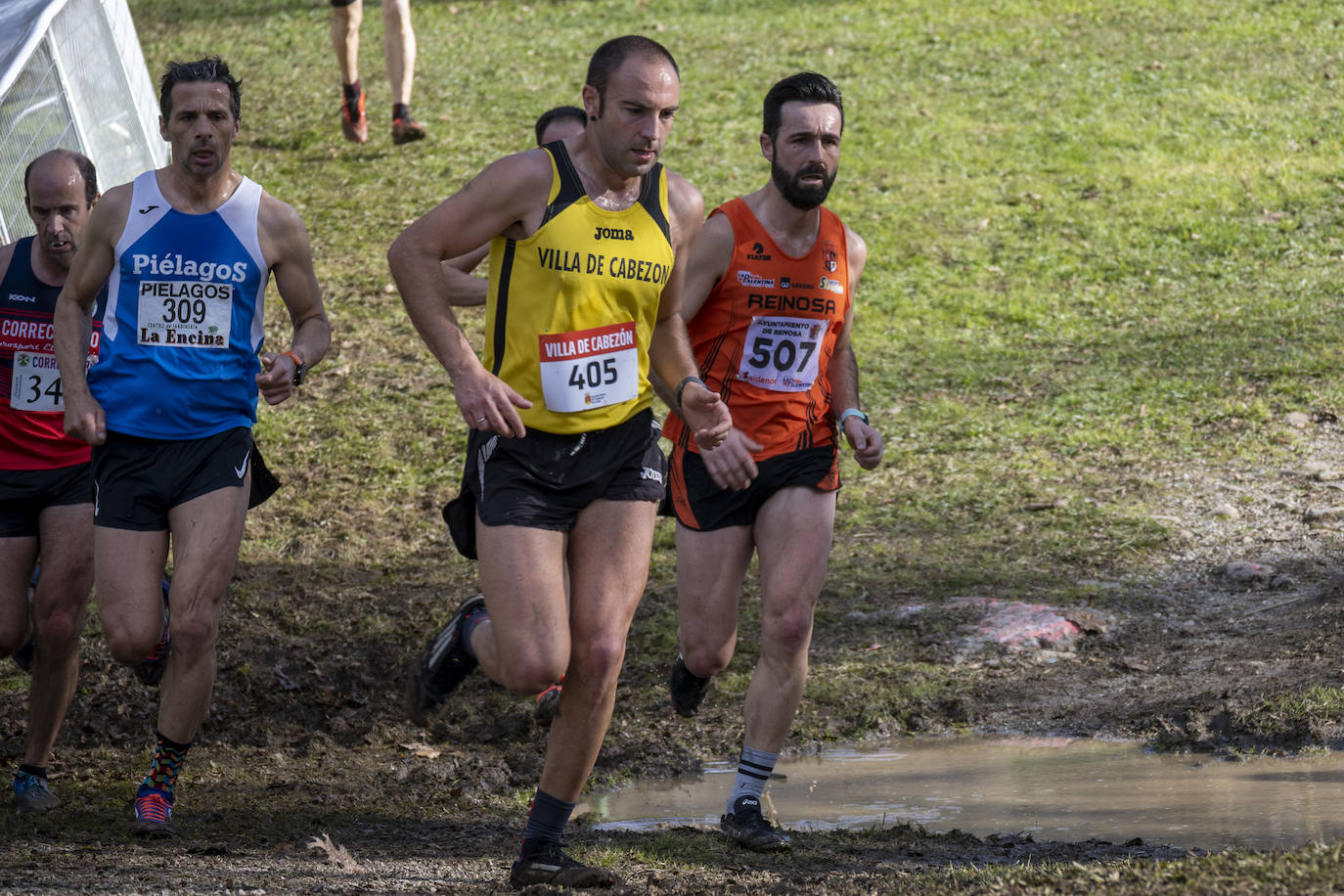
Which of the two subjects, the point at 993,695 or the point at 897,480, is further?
the point at 897,480

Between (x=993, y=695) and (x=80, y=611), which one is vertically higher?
(x=80, y=611)

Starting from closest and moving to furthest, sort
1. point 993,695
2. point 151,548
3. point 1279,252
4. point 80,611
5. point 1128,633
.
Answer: point 151,548
point 80,611
point 993,695
point 1128,633
point 1279,252

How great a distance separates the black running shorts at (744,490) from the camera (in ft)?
17.7

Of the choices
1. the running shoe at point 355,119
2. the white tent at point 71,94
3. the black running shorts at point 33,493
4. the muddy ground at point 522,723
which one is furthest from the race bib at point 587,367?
the running shoe at point 355,119

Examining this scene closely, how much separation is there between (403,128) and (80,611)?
973 centimetres

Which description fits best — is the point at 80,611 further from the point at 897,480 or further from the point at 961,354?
the point at 961,354

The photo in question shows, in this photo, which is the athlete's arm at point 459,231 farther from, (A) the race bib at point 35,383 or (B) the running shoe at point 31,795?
(B) the running shoe at point 31,795

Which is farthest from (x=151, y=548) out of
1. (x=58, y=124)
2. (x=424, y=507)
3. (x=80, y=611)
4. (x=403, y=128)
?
(x=403, y=128)

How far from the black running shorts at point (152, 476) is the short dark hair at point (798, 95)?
7.72 ft

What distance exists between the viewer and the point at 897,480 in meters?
10.1

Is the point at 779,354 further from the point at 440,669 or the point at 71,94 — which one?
the point at 71,94

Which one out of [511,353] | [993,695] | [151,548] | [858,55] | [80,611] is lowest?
[993,695]

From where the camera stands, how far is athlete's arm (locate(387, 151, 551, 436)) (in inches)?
167

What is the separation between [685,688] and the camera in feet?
19.1
